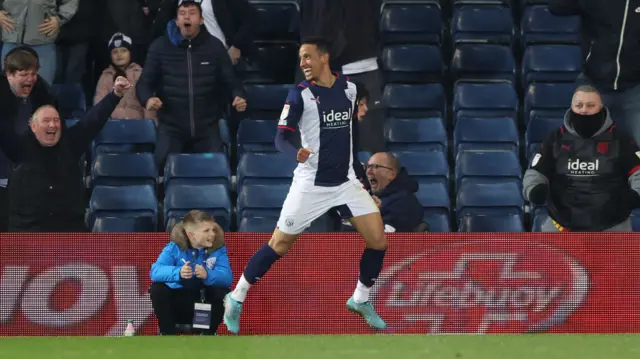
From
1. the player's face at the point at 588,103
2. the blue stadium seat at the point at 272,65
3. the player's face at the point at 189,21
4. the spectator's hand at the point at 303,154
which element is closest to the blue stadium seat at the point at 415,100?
the blue stadium seat at the point at 272,65

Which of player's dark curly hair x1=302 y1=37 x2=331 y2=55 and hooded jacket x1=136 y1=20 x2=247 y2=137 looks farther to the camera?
hooded jacket x1=136 y1=20 x2=247 y2=137

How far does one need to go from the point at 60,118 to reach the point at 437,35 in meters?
4.33

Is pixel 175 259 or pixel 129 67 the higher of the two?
pixel 129 67

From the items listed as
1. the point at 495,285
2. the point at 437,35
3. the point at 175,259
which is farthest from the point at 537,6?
the point at 175,259

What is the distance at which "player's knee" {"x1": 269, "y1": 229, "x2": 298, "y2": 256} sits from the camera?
28.7 ft

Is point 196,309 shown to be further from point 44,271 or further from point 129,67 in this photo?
point 129,67

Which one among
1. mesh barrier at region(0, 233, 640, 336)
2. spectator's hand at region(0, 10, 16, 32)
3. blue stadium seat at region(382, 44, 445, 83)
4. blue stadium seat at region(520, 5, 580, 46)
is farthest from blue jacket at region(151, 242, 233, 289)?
blue stadium seat at region(520, 5, 580, 46)

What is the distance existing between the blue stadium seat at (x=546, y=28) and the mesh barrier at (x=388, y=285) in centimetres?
405

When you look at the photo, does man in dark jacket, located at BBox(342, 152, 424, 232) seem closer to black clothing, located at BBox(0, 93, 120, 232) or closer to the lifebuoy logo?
the lifebuoy logo

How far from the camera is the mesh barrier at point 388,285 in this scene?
9.40 m

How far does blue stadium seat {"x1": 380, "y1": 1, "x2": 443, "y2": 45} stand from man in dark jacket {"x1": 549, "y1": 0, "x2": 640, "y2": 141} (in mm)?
1799

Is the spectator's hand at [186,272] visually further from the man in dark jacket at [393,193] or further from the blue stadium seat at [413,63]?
the blue stadium seat at [413,63]

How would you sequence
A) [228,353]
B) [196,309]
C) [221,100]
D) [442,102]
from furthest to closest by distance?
1. [442,102]
2. [221,100]
3. [196,309]
4. [228,353]

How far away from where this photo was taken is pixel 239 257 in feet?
31.1
